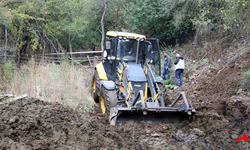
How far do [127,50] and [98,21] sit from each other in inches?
771

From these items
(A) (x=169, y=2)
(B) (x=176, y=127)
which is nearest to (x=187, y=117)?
(B) (x=176, y=127)

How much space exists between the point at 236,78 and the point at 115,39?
430 cm

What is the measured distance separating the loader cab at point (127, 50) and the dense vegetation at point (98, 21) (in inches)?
186

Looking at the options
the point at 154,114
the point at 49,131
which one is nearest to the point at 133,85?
the point at 154,114

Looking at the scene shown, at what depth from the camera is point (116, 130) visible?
564cm

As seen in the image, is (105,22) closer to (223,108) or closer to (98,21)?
(98,21)

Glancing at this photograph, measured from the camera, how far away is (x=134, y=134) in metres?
5.58

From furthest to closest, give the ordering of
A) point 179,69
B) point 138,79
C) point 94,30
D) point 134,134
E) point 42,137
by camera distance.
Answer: point 94,30 → point 179,69 → point 138,79 → point 134,134 → point 42,137

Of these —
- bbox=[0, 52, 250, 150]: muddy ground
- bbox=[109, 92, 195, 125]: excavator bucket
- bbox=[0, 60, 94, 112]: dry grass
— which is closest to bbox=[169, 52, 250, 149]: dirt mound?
bbox=[0, 52, 250, 150]: muddy ground

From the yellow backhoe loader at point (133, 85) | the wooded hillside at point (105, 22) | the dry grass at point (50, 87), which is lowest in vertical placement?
the dry grass at point (50, 87)

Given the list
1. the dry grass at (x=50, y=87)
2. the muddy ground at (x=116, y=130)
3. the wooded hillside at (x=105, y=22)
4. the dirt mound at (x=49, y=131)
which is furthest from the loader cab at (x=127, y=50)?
the wooded hillside at (x=105, y=22)

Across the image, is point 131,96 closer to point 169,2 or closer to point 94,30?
point 169,2

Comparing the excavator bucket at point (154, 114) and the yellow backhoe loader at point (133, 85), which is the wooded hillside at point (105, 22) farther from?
the excavator bucket at point (154, 114)

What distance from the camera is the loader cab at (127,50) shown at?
26.5 ft
